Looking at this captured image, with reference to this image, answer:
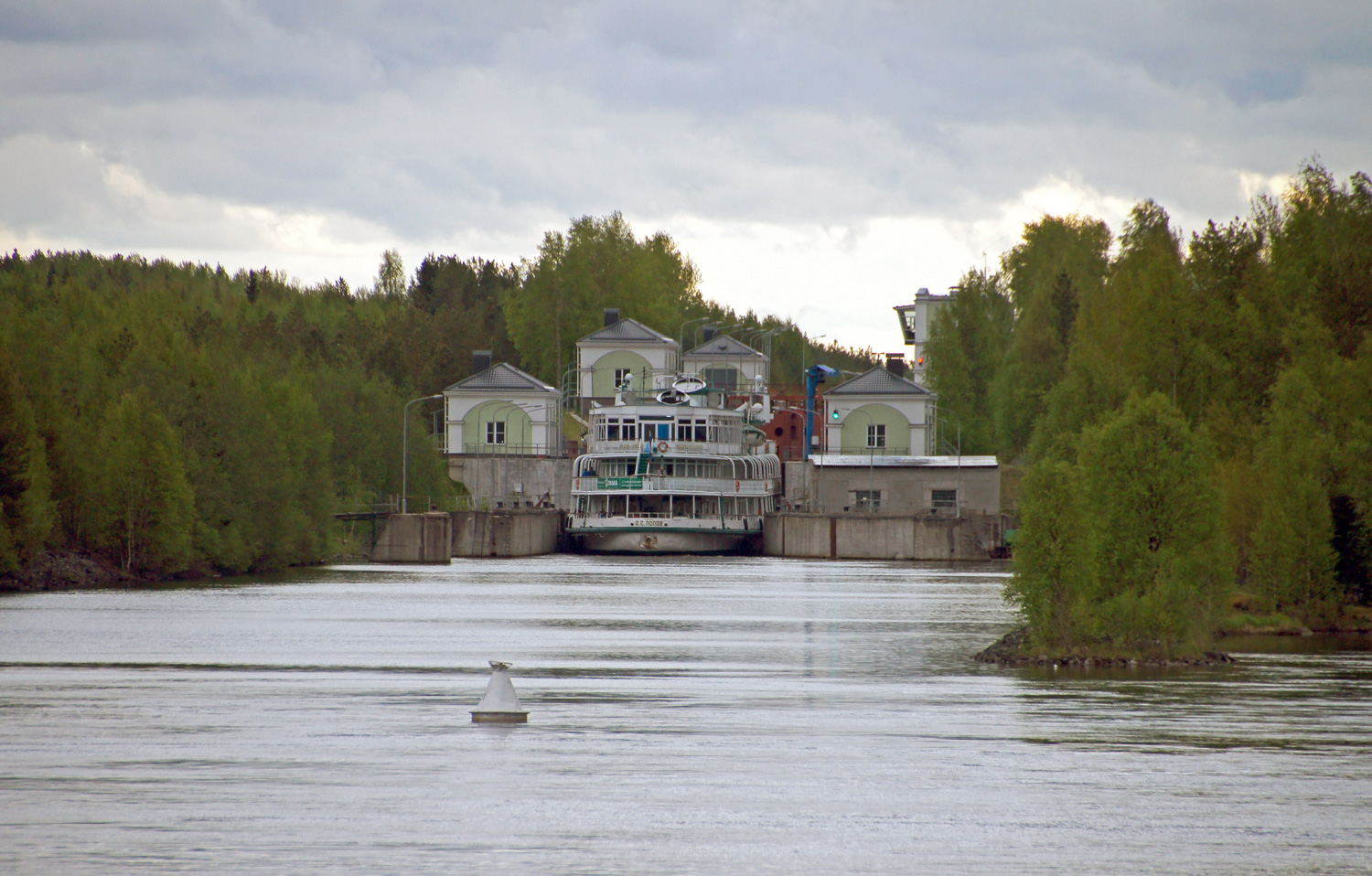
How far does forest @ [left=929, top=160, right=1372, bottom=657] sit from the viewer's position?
33.2 metres

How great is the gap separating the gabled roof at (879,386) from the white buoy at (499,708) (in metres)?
86.2

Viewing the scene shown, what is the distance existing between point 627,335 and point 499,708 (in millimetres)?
96210

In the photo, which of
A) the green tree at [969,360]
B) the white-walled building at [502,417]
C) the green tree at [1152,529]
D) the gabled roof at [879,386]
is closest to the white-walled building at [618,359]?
the white-walled building at [502,417]

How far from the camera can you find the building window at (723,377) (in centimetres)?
12875

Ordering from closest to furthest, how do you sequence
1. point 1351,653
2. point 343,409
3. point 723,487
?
point 1351,653
point 343,409
point 723,487

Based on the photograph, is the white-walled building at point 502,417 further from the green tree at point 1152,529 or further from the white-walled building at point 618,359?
the green tree at point 1152,529

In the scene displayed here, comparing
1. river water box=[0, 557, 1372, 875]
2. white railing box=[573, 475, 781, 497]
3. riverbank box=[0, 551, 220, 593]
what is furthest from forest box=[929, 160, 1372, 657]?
riverbank box=[0, 551, 220, 593]

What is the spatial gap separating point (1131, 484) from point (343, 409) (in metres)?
57.8

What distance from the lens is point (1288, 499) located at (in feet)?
140

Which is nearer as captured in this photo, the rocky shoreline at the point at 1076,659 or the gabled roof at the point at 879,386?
the rocky shoreline at the point at 1076,659

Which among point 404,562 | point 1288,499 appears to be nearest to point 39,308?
point 404,562

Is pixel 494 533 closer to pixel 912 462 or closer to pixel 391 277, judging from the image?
pixel 912 462

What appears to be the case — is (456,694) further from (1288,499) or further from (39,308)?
(39,308)

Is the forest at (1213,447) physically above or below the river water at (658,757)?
above
